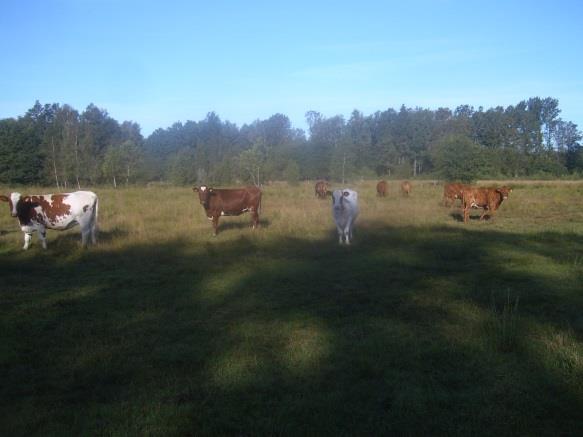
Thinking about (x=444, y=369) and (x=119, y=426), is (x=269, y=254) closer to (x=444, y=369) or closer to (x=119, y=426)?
(x=444, y=369)

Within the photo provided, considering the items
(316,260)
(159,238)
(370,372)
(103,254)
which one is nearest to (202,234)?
(159,238)

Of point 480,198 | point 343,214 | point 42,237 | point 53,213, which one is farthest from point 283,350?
point 480,198

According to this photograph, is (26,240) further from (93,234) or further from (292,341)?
(292,341)

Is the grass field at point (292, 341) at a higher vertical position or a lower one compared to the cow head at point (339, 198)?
lower

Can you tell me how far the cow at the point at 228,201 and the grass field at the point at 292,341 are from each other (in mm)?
3911

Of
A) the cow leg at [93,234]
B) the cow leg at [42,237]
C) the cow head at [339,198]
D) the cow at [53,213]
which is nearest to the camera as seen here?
the cow leg at [42,237]

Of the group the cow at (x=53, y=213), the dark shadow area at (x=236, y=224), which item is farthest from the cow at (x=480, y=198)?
the cow at (x=53, y=213)

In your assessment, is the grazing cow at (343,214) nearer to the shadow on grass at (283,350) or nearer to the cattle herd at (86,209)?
the cattle herd at (86,209)

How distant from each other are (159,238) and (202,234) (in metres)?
1.59

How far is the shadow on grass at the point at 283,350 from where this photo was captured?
427 centimetres

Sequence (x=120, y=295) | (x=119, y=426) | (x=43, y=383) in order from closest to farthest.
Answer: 1. (x=119, y=426)
2. (x=43, y=383)
3. (x=120, y=295)

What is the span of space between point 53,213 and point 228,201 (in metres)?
5.39

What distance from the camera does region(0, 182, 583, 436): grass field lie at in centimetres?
429

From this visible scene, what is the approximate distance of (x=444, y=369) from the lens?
205 inches
